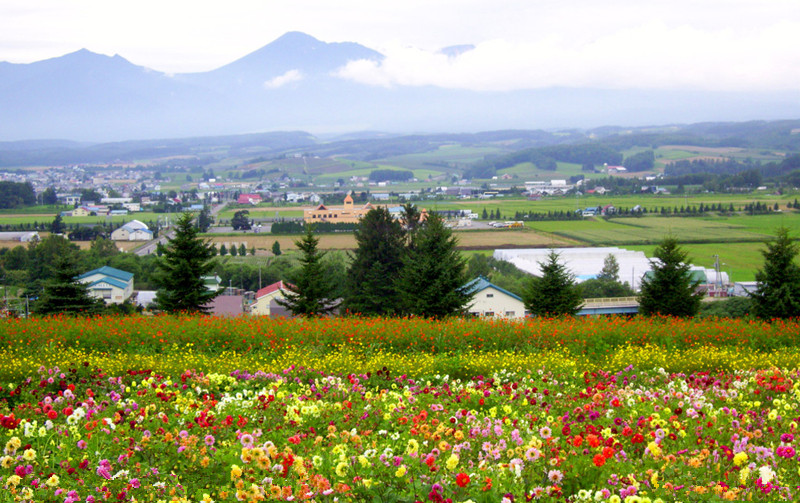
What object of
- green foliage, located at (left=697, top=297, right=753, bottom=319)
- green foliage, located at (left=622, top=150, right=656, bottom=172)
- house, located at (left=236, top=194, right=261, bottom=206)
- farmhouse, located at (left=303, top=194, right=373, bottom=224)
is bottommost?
green foliage, located at (left=697, top=297, right=753, bottom=319)

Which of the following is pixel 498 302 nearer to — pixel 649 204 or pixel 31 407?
pixel 31 407

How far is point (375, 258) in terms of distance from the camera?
2172cm

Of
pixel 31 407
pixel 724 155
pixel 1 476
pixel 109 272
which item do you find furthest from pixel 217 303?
pixel 724 155

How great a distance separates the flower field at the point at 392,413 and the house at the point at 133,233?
4904 centimetres

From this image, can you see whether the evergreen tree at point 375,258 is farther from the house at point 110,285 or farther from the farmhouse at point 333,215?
the farmhouse at point 333,215

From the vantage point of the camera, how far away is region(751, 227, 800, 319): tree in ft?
49.6

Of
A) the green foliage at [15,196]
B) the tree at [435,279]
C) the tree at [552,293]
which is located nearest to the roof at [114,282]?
the tree at [435,279]

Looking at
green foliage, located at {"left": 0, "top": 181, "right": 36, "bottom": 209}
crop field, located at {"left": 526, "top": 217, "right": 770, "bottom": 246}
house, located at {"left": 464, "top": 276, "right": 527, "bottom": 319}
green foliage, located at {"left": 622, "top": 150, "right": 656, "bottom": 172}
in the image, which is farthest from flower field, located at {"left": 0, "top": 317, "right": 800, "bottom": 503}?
green foliage, located at {"left": 622, "top": 150, "right": 656, "bottom": 172}

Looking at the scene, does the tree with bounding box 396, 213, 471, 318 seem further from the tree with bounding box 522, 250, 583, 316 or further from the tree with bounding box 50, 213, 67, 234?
the tree with bounding box 50, 213, 67, 234

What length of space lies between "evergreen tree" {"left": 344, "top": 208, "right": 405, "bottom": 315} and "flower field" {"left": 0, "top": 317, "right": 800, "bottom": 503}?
36.4ft

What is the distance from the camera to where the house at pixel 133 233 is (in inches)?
2192

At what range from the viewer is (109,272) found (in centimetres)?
3216

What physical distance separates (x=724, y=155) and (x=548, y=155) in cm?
4245

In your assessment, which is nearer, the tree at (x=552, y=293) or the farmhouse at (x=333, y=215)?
the tree at (x=552, y=293)
